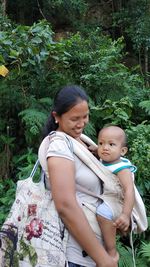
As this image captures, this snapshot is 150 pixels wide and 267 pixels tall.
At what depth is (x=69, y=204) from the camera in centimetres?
163

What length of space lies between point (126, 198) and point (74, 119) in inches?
17.7

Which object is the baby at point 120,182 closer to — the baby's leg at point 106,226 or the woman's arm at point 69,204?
the baby's leg at point 106,226

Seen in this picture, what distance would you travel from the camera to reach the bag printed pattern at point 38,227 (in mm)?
1690

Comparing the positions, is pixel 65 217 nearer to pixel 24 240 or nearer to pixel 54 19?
pixel 24 240

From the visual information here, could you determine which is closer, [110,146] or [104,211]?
[104,211]

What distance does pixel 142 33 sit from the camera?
9234 mm

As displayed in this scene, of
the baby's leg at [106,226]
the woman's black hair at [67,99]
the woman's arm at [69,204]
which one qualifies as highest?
the woman's black hair at [67,99]

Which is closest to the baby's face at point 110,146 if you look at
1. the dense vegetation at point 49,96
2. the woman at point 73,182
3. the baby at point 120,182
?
→ the baby at point 120,182

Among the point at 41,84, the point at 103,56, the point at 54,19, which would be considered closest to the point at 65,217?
the point at 41,84

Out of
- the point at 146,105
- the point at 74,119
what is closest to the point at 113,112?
the point at 146,105

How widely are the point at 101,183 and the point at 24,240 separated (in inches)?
17.0

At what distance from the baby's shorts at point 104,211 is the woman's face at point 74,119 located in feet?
1.15

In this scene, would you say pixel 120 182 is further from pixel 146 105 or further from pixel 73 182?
pixel 146 105

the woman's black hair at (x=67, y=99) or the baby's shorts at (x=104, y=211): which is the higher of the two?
the woman's black hair at (x=67, y=99)
